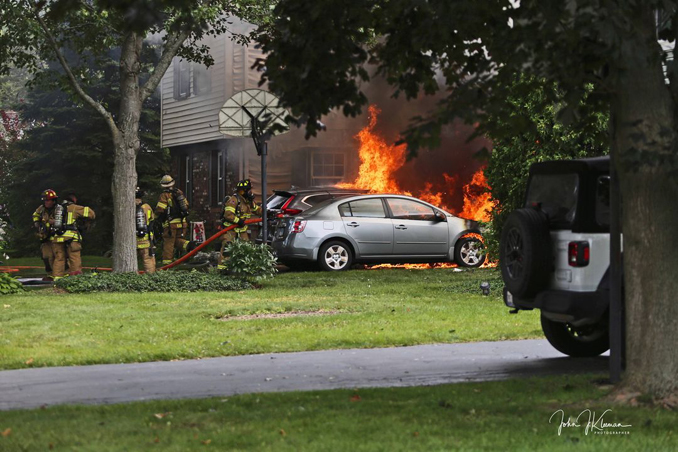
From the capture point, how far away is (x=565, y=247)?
329 inches

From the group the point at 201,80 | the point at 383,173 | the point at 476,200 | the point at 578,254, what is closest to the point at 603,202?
the point at 578,254

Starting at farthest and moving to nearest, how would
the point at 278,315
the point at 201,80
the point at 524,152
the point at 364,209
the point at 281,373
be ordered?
the point at 201,80 → the point at 364,209 → the point at 524,152 → the point at 278,315 → the point at 281,373

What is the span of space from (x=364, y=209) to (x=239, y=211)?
7.99ft

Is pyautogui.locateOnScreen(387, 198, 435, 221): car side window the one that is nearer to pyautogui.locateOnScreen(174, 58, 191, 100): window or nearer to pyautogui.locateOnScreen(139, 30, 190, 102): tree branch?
pyautogui.locateOnScreen(139, 30, 190, 102): tree branch

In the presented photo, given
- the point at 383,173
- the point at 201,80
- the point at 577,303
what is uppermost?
→ the point at 201,80

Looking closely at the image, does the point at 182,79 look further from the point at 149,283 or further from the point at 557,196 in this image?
the point at 557,196

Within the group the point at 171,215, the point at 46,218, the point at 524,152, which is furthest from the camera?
the point at 171,215

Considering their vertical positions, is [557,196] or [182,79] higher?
[182,79]

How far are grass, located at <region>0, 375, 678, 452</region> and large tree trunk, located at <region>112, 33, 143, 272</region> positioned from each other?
1180 centimetres

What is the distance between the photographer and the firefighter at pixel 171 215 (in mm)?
23016

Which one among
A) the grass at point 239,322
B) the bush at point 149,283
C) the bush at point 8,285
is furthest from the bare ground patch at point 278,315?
the bush at point 8,285

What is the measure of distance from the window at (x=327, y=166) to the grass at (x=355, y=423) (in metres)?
22.9
